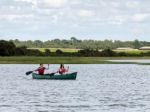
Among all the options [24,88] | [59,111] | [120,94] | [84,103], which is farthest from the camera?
[24,88]

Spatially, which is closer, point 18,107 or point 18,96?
point 18,107

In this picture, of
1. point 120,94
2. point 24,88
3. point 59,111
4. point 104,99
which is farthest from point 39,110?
point 24,88

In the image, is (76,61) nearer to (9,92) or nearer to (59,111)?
(9,92)

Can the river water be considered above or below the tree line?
below

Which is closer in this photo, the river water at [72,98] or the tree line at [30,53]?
the river water at [72,98]

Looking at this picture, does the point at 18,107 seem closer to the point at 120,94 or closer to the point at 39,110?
the point at 39,110

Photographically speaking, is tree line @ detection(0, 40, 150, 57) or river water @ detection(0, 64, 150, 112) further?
tree line @ detection(0, 40, 150, 57)

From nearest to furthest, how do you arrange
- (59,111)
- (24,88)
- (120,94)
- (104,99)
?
(59,111)
(104,99)
(120,94)
(24,88)

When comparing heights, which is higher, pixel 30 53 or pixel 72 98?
pixel 30 53

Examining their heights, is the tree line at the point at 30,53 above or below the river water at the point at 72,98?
above

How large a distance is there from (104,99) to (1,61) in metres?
79.7

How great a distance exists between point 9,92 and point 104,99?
1026 centimetres

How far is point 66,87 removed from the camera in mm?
65188

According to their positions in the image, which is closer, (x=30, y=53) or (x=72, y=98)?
(x=72, y=98)
